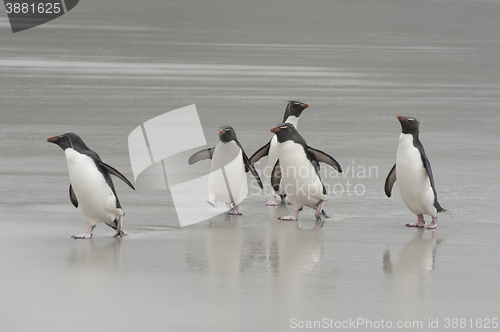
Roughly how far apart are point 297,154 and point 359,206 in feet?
2.95

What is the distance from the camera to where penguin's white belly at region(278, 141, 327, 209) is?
6.71m

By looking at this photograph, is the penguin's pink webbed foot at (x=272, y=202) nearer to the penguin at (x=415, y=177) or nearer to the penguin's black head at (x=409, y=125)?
the penguin at (x=415, y=177)

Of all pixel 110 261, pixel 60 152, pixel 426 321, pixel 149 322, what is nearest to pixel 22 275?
pixel 110 261

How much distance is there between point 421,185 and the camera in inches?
253

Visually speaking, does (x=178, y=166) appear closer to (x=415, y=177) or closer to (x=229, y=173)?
(x=229, y=173)

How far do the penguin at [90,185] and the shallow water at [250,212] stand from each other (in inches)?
6.0

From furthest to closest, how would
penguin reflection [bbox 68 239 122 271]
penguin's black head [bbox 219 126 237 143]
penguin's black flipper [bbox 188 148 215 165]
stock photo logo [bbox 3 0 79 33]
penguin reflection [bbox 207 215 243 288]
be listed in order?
stock photo logo [bbox 3 0 79 33], penguin's black flipper [bbox 188 148 215 165], penguin's black head [bbox 219 126 237 143], penguin reflection [bbox 68 239 122 271], penguin reflection [bbox 207 215 243 288]

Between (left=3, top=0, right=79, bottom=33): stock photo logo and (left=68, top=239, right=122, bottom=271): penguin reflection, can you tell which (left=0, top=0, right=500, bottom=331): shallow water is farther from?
(left=3, top=0, right=79, bottom=33): stock photo logo

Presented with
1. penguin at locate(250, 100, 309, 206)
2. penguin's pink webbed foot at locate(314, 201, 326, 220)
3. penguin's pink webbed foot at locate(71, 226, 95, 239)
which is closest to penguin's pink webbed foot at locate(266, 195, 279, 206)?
penguin at locate(250, 100, 309, 206)

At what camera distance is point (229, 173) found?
703cm

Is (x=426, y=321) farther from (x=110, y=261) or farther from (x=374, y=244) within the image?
(x=110, y=261)

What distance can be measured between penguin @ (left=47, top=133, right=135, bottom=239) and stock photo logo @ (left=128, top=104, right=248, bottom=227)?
2.23 feet

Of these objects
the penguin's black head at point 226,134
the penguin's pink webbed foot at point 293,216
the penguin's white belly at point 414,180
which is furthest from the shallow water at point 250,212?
the penguin's black head at point 226,134

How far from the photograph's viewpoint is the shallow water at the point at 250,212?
457 centimetres
